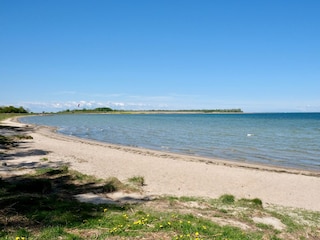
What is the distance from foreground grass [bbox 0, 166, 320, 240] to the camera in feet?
20.5

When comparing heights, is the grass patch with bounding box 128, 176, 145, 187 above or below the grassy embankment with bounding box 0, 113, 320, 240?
below

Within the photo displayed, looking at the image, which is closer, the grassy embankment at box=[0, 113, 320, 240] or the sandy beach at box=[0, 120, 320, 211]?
the grassy embankment at box=[0, 113, 320, 240]

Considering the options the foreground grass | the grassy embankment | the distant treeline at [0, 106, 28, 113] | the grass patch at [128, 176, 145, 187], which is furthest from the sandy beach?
the distant treeline at [0, 106, 28, 113]

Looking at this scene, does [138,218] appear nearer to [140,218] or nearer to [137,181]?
[140,218]

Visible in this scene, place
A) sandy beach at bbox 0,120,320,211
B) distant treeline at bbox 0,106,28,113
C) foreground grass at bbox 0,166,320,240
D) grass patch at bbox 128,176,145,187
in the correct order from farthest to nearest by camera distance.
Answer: distant treeline at bbox 0,106,28,113
grass patch at bbox 128,176,145,187
sandy beach at bbox 0,120,320,211
foreground grass at bbox 0,166,320,240

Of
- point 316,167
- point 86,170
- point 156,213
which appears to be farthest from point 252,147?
point 156,213

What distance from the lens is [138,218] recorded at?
7.21 meters

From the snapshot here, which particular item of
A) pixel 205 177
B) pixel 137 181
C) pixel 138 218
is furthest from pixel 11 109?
pixel 138 218

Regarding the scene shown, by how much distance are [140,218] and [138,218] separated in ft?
0.22

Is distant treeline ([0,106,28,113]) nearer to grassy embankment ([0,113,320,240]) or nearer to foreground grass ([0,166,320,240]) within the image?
grassy embankment ([0,113,320,240])

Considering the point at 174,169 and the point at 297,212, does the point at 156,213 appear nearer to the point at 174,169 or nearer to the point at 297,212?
the point at 297,212

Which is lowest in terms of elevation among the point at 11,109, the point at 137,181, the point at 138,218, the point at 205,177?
the point at 205,177

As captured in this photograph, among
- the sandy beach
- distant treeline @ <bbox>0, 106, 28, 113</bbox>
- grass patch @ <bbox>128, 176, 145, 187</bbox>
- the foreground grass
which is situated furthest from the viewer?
distant treeline @ <bbox>0, 106, 28, 113</bbox>

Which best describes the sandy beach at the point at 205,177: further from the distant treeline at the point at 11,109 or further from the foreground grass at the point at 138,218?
the distant treeline at the point at 11,109
